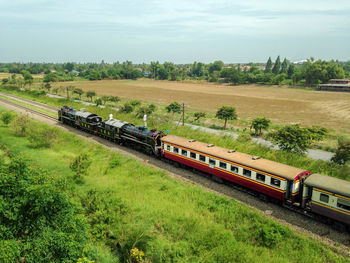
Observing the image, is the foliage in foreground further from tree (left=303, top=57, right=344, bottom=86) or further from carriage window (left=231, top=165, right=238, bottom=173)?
tree (left=303, top=57, right=344, bottom=86)

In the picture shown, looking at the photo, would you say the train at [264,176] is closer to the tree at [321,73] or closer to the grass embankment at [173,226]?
the grass embankment at [173,226]

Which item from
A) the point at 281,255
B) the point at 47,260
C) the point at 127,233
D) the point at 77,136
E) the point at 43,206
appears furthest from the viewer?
the point at 77,136

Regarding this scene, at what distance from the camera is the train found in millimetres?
15190

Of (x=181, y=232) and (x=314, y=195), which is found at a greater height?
(x=314, y=195)

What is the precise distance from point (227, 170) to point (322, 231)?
755cm

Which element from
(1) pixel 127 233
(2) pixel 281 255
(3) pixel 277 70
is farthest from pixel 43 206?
(3) pixel 277 70

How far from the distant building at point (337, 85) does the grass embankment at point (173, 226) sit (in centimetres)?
11770

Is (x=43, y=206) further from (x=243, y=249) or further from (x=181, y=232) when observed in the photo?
(x=243, y=249)

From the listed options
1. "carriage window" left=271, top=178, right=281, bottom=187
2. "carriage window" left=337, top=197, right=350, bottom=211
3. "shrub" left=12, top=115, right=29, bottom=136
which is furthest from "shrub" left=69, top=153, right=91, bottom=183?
"carriage window" left=337, top=197, right=350, bottom=211

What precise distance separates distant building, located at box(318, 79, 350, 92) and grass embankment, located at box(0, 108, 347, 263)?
386 ft

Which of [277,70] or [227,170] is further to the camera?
[277,70]

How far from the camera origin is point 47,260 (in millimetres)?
10398

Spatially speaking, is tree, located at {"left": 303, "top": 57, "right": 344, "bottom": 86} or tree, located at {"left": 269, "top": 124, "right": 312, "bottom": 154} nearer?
A: tree, located at {"left": 269, "top": 124, "right": 312, "bottom": 154}

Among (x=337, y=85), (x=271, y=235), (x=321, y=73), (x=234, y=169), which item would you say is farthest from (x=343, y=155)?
(x=321, y=73)
